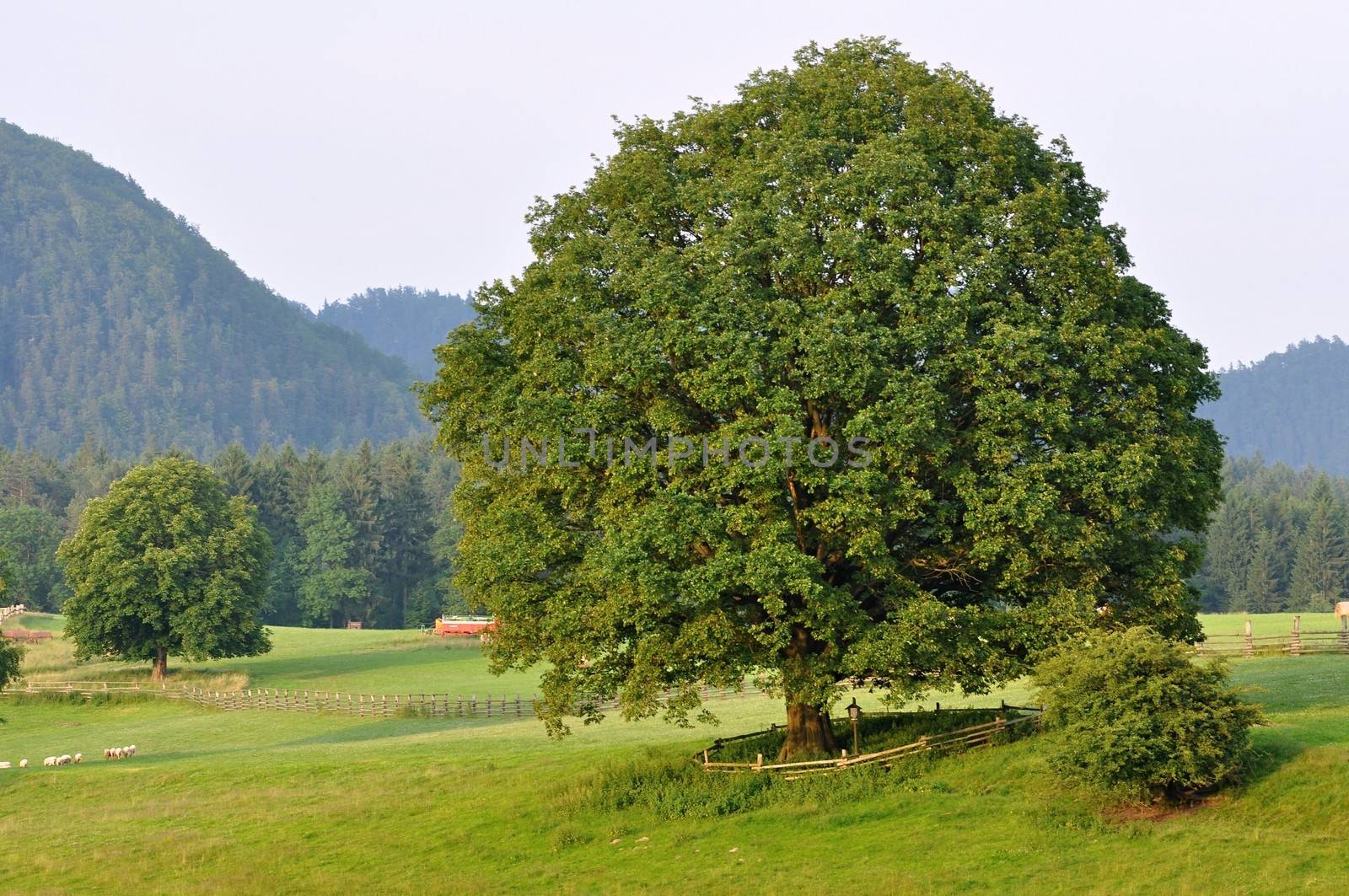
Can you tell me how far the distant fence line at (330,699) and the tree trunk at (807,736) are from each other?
23719 mm

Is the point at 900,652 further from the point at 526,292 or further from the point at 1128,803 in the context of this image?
the point at 526,292

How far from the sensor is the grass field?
27297 mm

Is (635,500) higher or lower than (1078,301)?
lower

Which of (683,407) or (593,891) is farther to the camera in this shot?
(683,407)

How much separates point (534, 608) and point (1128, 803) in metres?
14.6

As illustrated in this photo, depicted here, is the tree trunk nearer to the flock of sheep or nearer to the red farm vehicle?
the flock of sheep

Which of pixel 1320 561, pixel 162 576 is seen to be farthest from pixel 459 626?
pixel 1320 561

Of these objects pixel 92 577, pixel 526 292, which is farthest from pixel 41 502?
pixel 526 292

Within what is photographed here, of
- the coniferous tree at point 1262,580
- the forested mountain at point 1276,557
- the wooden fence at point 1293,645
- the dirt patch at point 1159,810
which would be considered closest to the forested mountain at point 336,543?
the forested mountain at point 1276,557

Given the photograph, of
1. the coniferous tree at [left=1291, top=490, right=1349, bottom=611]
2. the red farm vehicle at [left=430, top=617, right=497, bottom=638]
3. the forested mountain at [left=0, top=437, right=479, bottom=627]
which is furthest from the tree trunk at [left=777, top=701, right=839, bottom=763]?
the coniferous tree at [left=1291, top=490, right=1349, bottom=611]

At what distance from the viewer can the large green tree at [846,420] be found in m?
32.2

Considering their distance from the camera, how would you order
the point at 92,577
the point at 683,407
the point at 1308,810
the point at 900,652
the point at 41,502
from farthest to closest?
the point at 41,502
the point at 92,577
the point at 683,407
the point at 900,652
the point at 1308,810

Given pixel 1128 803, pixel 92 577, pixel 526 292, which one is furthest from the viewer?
pixel 92 577

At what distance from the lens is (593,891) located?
29.5m
